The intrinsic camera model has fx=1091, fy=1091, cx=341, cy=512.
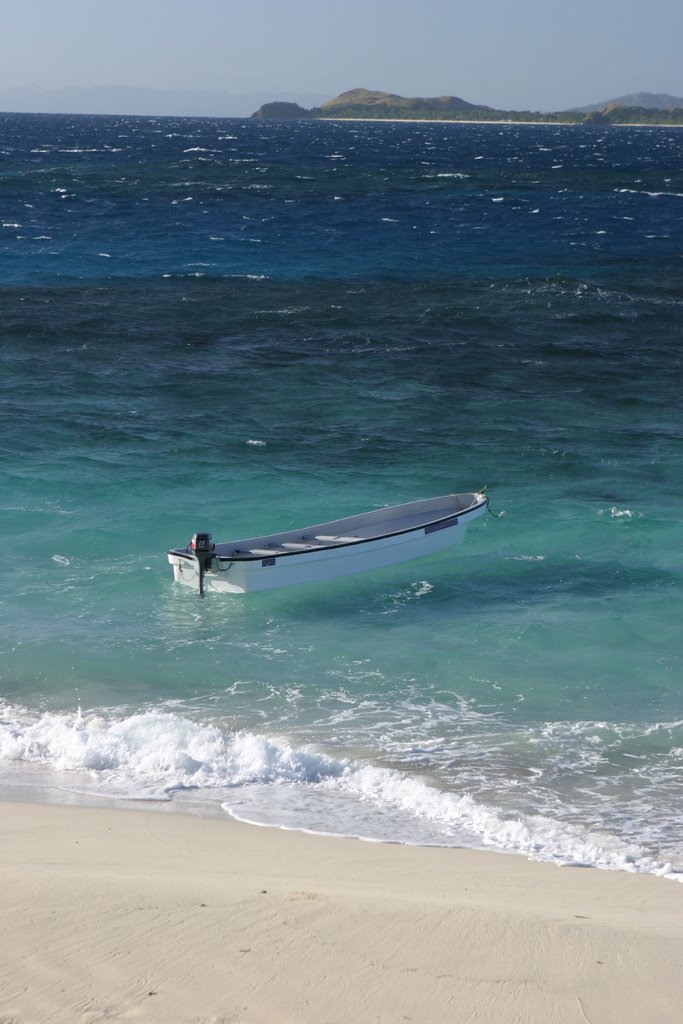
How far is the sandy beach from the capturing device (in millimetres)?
8625

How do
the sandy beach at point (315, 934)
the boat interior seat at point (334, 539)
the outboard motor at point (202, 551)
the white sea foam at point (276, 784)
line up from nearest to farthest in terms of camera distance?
the sandy beach at point (315, 934) < the white sea foam at point (276, 784) < the outboard motor at point (202, 551) < the boat interior seat at point (334, 539)

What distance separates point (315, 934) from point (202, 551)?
415 inches

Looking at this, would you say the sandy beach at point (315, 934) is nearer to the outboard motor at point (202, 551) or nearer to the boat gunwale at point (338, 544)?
the outboard motor at point (202, 551)

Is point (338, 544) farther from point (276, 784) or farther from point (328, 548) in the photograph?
point (276, 784)

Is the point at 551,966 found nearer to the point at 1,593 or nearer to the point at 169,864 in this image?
the point at 169,864

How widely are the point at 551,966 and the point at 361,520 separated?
43.8 feet

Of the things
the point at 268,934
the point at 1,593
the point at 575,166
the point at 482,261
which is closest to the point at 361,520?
the point at 1,593

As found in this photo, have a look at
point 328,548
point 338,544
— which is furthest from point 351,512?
point 328,548

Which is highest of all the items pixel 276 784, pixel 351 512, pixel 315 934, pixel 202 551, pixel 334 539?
pixel 202 551

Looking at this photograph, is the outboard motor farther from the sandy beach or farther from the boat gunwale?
the sandy beach

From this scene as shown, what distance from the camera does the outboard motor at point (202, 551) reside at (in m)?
19.3

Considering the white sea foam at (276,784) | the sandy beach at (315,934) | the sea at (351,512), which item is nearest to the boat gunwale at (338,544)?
the sea at (351,512)

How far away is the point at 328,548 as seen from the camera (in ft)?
66.3

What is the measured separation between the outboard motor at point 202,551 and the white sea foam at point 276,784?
14.7 ft
